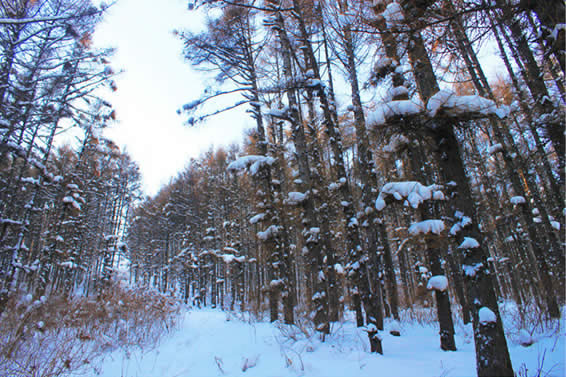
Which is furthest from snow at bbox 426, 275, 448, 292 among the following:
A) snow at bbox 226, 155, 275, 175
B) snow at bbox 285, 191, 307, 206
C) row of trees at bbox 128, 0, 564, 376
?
snow at bbox 226, 155, 275, 175

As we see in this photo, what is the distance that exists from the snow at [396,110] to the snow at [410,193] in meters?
1.10

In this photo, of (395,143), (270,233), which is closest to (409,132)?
(395,143)

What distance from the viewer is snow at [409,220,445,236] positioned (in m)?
3.90

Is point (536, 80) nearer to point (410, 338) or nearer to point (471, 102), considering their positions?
point (471, 102)

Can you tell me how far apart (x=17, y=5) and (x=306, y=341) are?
12248mm

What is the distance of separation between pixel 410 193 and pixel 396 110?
4.32 ft

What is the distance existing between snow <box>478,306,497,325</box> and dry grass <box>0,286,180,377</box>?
20.4 ft

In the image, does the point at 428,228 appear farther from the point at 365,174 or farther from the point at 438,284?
the point at 365,174

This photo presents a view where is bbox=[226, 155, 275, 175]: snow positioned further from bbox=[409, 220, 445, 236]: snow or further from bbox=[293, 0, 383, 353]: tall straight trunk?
bbox=[409, 220, 445, 236]: snow

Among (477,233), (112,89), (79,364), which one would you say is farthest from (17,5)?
(477,233)

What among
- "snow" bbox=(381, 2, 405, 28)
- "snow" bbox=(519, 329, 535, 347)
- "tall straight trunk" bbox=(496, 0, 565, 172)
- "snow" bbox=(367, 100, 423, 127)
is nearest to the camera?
"snow" bbox=(367, 100, 423, 127)

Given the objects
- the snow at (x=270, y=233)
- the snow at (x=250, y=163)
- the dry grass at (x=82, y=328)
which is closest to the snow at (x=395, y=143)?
the snow at (x=250, y=163)

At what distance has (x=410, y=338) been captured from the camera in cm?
653

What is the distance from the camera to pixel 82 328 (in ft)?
22.3
